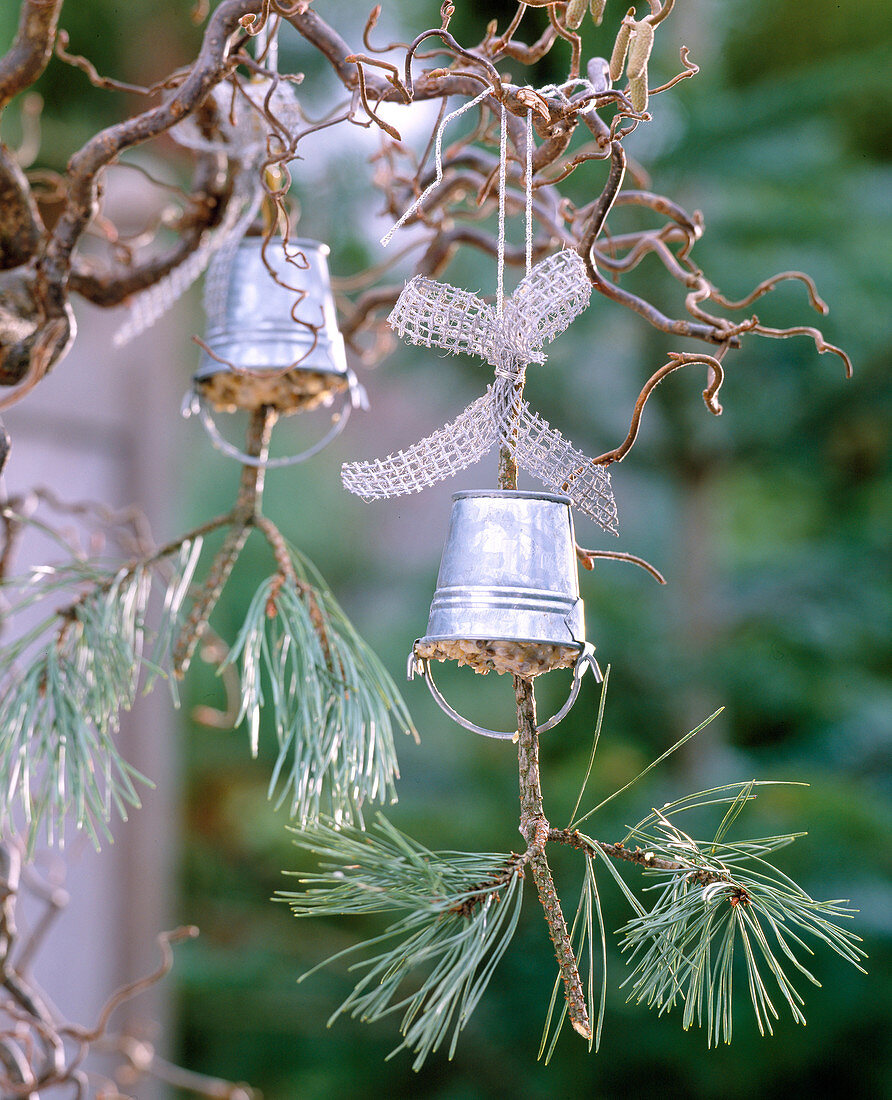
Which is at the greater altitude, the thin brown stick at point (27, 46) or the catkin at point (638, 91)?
the thin brown stick at point (27, 46)

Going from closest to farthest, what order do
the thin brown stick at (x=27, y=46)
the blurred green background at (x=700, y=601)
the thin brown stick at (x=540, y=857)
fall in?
the thin brown stick at (x=540, y=857)
the thin brown stick at (x=27, y=46)
the blurred green background at (x=700, y=601)

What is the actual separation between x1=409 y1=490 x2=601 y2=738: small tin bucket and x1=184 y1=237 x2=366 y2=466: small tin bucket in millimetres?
150

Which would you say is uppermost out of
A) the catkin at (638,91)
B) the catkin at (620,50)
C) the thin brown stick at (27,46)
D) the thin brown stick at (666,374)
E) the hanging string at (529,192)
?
the thin brown stick at (27,46)

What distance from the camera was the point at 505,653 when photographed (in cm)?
35

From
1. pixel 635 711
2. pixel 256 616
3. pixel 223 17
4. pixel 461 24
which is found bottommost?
pixel 256 616

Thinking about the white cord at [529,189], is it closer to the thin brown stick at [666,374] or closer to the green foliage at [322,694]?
the thin brown stick at [666,374]

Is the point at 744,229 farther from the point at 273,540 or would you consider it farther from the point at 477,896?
the point at 477,896

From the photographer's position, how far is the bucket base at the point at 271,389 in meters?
0.49

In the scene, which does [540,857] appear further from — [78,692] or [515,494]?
[78,692]

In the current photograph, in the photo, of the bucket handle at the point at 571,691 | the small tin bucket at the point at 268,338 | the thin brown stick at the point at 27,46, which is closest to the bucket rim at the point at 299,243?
the small tin bucket at the point at 268,338

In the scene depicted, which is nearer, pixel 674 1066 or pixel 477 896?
pixel 477 896

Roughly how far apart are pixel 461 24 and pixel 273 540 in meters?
1.29

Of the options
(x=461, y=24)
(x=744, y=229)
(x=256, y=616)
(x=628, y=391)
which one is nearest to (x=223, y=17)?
(x=256, y=616)

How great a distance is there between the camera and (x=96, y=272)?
56 centimetres
